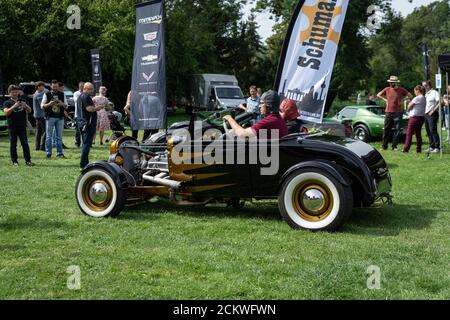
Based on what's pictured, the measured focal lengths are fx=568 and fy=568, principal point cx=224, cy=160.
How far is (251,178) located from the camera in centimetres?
641

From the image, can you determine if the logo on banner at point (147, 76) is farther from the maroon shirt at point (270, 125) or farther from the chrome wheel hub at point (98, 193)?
the maroon shirt at point (270, 125)

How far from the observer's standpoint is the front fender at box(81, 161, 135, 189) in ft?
22.1

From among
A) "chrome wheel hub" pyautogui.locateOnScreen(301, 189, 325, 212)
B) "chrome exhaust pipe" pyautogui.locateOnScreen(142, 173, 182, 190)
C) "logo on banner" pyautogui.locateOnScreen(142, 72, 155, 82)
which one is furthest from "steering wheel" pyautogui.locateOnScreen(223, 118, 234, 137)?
"logo on banner" pyautogui.locateOnScreen(142, 72, 155, 82)

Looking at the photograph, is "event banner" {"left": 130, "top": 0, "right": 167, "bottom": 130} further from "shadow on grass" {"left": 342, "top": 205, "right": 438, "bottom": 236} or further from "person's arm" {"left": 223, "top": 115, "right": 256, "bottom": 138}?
"shadow on grass" {"left": 342, "top": 205, "right": 438, "bottom": 236}

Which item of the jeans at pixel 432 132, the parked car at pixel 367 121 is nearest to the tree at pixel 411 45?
the parked car at pixel 367 121

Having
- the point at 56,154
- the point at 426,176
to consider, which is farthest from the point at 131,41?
the point at 426,176

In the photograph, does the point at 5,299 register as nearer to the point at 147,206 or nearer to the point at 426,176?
the point at 147,206

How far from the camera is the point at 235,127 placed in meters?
6.46

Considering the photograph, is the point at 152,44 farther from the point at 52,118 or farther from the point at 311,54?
the point at 52,118

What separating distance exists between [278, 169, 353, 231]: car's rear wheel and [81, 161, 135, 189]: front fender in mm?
1923

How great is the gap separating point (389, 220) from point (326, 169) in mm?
1334

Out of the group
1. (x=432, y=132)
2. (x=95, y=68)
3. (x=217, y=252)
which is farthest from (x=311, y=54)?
(x=95, y=68)

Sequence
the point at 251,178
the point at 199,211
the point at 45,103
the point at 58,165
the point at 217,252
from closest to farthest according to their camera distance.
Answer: the point at 217,252 → the point at 251,178 → the point at 199,211 → the point at 58,165 → the point at 45,103

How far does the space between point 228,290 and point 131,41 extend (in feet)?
105
